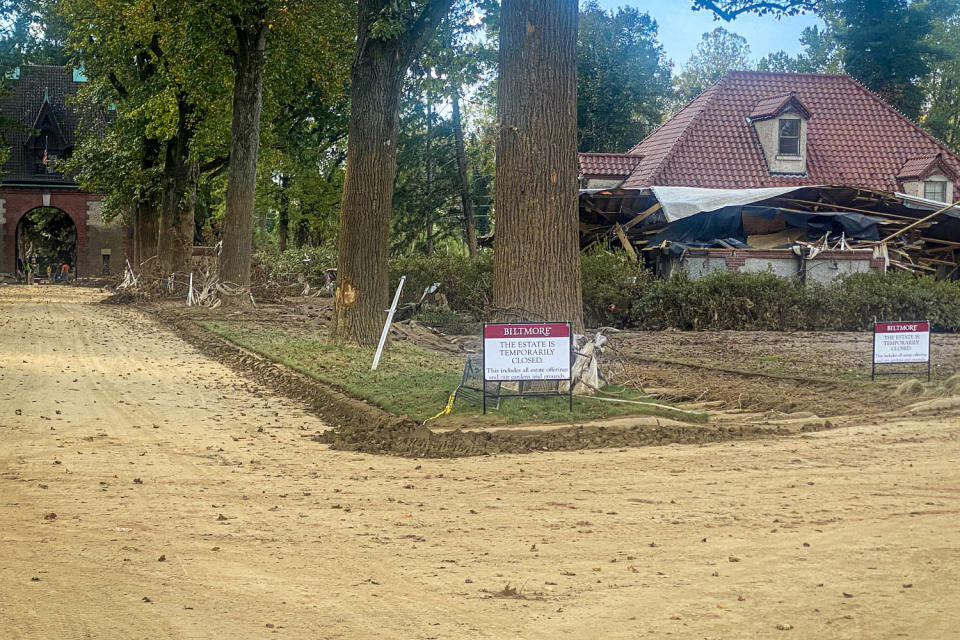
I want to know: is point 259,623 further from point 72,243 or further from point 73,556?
point 72,243

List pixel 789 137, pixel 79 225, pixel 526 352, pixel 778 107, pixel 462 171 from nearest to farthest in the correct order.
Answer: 1. pixel 526 352
2. pixel 778 107
3. pixel 789 137
4. pixel 462 171
5. pixel 79 225

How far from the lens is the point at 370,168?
19531 millimetres

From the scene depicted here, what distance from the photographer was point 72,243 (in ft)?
281

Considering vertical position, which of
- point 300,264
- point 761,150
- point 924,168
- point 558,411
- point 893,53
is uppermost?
point 893,53

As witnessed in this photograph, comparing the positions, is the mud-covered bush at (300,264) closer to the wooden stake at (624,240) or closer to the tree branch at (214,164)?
the tree branch at (214,164)

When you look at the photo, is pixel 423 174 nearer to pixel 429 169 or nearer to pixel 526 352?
A: pixel 429 169

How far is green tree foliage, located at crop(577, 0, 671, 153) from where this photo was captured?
54969mm

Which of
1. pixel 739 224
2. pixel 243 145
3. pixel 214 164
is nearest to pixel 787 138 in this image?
pixel 739 224

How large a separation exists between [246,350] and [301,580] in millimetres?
15681

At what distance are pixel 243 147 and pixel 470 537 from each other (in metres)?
27.0

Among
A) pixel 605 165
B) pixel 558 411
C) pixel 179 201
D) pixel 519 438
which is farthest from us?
pixel 179 201

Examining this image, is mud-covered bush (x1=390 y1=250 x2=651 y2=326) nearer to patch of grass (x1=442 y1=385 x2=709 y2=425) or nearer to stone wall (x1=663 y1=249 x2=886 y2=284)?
stone wall (x1=663 y1=249 x2=886 y2=284)

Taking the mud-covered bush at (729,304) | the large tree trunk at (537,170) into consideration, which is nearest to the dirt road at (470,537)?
the large tree trunk at (537,170)

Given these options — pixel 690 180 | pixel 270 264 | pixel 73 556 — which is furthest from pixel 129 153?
pixel 73 556
